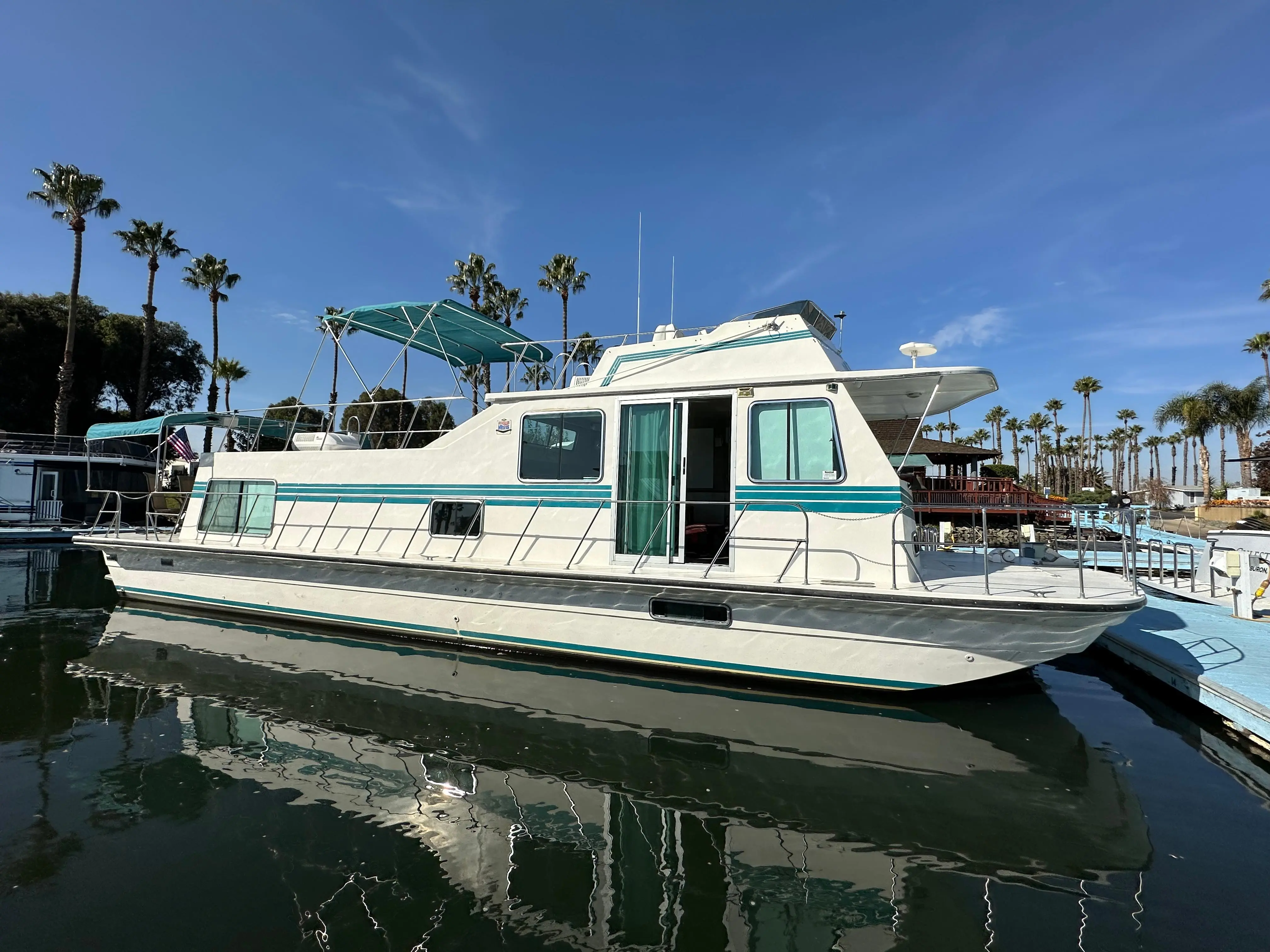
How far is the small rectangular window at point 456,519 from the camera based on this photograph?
26.3 ft

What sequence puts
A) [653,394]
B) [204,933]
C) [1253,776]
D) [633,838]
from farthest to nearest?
1. [653,394]
2. [1253,776]
3. [633,838]
4. [204,933]

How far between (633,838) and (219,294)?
1715 inches

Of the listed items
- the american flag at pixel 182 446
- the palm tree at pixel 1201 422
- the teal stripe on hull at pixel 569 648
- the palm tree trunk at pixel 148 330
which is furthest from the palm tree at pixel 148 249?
the palm tree at pixel 1201 422

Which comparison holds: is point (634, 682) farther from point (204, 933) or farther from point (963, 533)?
point (963, 533)

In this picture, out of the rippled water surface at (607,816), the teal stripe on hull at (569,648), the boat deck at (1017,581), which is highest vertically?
the boat deck at (1017,581)

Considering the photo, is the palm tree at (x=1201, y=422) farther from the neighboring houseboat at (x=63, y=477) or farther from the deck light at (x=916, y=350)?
the neighboring houseboat at (x=63, y=477)

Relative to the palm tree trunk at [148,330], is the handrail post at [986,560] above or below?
below

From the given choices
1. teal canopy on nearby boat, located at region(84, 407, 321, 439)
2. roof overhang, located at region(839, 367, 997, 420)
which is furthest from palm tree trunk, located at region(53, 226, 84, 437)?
roof overhang, located at region(839, 367, 997, 420)

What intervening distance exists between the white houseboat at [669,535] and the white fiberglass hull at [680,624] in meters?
0.02

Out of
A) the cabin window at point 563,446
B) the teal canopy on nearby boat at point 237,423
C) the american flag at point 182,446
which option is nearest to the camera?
the cabin window at point 563,446

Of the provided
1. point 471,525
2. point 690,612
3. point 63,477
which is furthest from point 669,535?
point 63,477

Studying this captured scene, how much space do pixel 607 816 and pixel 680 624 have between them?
2.66 meters

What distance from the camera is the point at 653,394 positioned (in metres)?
7.30

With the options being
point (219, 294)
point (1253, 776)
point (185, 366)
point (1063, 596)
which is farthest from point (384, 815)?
point (185, 366)
